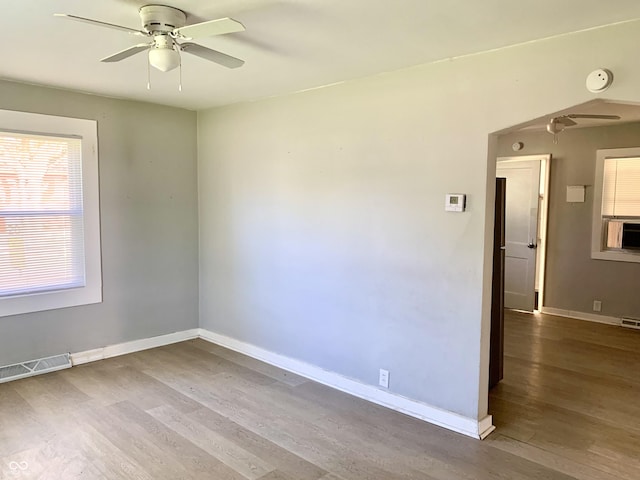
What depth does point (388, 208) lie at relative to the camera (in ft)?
11.0

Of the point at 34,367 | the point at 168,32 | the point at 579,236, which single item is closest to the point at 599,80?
the point at 168,32

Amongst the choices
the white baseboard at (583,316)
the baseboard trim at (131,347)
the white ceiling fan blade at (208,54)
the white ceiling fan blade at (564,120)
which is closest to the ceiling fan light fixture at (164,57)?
the white ceiling fan blade at (208,54)

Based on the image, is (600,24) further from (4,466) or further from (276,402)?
(4,466)

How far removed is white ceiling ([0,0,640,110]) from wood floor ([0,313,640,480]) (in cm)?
238

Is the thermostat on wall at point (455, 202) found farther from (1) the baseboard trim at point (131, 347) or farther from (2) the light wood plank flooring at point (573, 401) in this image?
(1) the baseboard trim at point (131, 347)

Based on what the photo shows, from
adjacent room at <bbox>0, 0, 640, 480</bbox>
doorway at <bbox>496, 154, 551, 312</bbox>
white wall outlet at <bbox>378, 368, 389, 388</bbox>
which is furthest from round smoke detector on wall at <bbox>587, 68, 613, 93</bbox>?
doorway at <bbox>496, 154, 551, 312</bbox>

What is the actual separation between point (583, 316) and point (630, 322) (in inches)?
20.6

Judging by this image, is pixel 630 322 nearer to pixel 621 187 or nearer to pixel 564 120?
pixel 621 187

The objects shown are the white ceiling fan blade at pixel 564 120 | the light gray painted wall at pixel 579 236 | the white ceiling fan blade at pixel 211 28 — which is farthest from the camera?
the light gray painted wall at pixel 579 236

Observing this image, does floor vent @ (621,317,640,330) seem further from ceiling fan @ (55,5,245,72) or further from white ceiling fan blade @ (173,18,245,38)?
white ceiling fan blade @ (173,18,245,38)

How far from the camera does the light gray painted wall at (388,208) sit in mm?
2768

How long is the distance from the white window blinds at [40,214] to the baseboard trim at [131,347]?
0.66 m

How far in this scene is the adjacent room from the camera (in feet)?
8.24

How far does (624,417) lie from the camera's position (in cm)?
331
